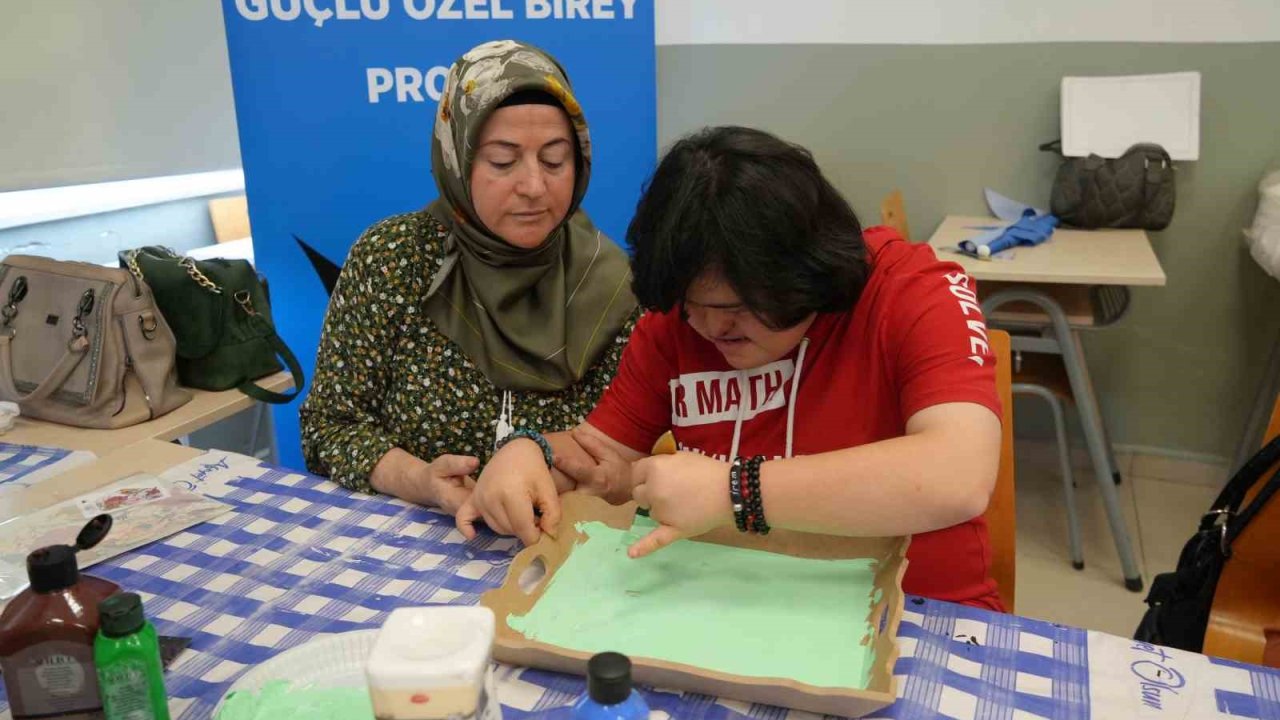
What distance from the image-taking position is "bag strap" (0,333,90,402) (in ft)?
5.82

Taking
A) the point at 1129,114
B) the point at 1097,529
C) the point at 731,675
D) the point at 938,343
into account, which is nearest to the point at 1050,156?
the point at 1129,114

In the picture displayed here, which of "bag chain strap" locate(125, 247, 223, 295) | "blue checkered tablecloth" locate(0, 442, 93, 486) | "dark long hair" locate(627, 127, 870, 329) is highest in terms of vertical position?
"dark long hair" locate(627, 127, 870, 329)

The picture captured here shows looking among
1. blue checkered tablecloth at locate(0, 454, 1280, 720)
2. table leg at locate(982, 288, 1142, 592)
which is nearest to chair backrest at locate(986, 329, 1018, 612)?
blue checkered tablecloth at locate(0, 454, 1280, 720)

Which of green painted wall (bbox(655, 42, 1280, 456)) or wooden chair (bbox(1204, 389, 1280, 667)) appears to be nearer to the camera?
wooden chair (bbox(1204, 389, 1280, 667))

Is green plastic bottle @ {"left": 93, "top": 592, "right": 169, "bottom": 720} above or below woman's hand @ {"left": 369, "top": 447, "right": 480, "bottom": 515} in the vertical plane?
above

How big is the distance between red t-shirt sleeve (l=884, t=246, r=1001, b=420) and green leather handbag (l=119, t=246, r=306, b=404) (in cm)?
143

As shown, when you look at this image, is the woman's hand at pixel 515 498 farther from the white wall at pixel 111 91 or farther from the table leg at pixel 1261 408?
the table leg at pixel 1261 408

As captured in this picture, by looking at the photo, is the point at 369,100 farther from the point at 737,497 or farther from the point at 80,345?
the point at 737,497

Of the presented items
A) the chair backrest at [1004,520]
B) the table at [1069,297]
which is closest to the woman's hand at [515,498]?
the chair backrest at [1004,520]

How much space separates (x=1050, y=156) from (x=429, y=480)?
7.50 ft

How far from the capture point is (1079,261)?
230cm

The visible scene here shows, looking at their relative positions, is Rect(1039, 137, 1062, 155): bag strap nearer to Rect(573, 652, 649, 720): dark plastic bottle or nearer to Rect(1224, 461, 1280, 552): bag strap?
Rect(1224, 461, 1280, 552): bag strap

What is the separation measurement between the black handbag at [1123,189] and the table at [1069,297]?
0.08m

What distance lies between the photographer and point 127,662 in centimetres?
67
